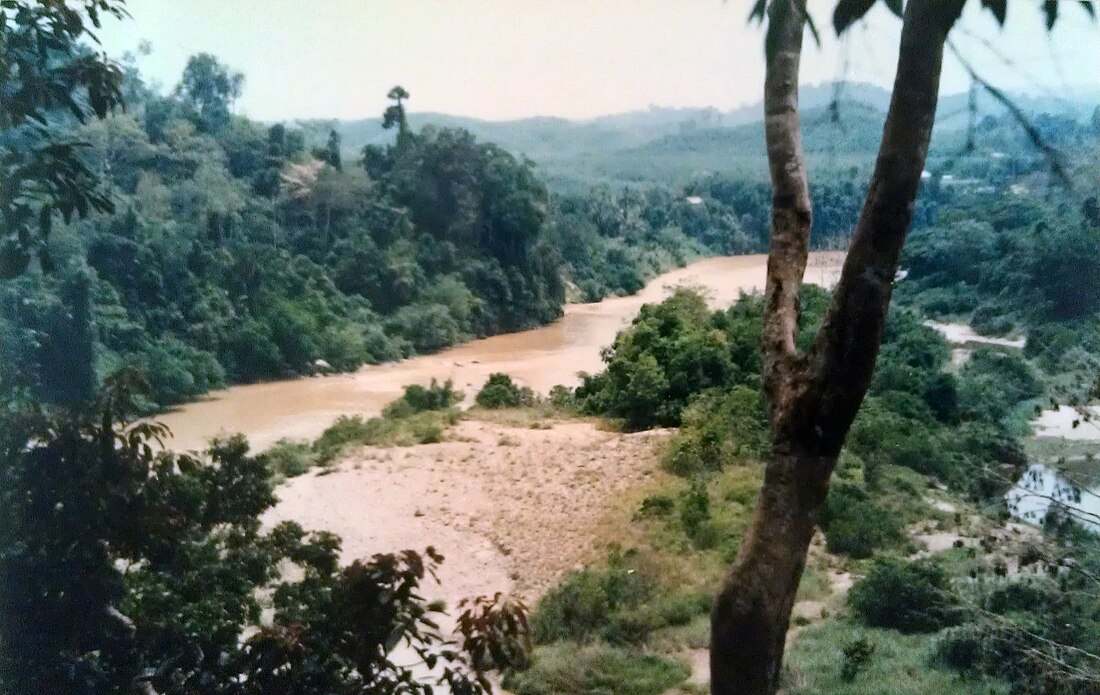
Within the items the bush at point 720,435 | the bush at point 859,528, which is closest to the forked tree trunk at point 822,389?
the bush at point 859,528

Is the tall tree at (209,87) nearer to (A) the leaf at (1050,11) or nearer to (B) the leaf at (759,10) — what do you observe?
(B) the leaf at (759,10)

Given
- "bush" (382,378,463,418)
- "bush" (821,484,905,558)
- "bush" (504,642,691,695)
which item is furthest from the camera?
"bush" (382,378,463,418)

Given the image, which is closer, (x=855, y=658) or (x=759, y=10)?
(x=759, y=10)

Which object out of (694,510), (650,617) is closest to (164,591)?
(650,617)

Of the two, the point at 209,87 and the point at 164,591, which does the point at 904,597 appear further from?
the point at 209,87

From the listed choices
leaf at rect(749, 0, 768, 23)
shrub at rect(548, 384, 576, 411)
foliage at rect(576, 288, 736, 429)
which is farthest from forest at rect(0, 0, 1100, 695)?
foliage at rect(576, 288, 736, 429)

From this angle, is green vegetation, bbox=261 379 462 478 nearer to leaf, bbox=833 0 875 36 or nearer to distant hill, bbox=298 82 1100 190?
distant hill, bbox=298 82 1100 190
